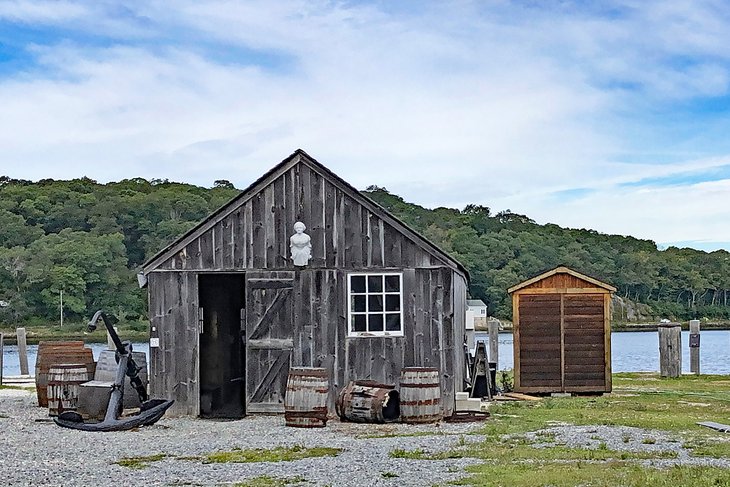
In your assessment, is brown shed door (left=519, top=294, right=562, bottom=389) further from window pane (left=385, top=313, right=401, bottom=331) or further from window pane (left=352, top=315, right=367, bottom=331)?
window pane (left=352, top=315, right=367, bottom=331)

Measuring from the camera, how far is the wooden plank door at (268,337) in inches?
700

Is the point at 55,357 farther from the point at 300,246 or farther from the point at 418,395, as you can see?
the point at 418,395

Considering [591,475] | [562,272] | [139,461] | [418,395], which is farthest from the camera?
[562,272]

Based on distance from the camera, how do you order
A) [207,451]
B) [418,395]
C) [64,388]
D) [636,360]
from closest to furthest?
1. [207,451]
2. [418,395]
3. [64,388]
4. [636,360]

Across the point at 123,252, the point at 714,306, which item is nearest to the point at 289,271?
the point at 123,252

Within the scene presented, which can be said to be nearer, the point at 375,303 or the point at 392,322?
the point at 392,322

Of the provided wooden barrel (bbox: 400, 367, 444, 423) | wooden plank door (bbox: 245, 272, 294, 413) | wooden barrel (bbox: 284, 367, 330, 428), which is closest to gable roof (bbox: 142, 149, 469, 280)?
wooden plank door (bbox: 245, 272, 294, 413)

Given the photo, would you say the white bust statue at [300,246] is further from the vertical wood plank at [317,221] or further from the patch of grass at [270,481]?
the patch of grass at [270,481]

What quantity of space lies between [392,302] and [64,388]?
535 cm

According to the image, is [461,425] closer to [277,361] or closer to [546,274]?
[277,361]

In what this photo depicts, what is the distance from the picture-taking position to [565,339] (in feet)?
73.8

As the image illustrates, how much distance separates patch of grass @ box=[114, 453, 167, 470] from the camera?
38.8 feet

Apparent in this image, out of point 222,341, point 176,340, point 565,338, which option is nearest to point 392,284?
point 176,340

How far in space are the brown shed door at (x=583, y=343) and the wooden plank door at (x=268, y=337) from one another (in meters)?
7.05
